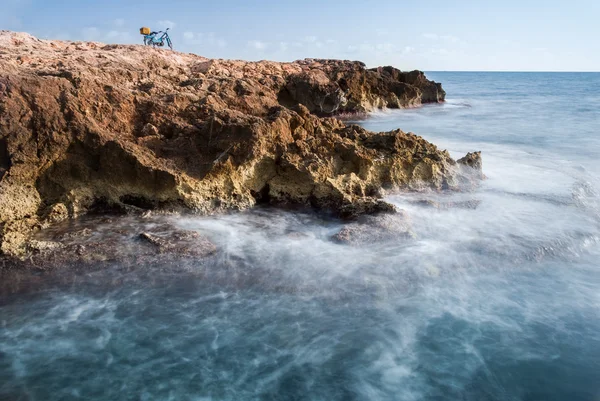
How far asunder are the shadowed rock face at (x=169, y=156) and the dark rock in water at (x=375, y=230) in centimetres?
25

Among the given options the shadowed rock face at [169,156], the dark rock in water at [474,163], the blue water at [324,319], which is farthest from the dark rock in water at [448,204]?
the dark rock in water at [474,163]

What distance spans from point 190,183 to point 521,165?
8479 mm

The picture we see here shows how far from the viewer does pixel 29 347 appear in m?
4.23

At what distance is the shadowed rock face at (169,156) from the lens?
6.66 m

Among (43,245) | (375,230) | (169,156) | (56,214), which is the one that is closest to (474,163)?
(375,230)

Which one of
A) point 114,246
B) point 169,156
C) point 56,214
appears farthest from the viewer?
point 169,156

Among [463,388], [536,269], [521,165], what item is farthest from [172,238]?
[521,165]

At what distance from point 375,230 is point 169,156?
357 cm

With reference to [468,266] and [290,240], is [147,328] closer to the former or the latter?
[290,240]

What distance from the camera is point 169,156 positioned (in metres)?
7.27

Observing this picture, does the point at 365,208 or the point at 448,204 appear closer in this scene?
the point at 365,208

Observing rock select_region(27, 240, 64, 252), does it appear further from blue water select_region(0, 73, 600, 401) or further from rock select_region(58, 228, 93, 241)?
blue water select_region(0, 73, 600, 401)

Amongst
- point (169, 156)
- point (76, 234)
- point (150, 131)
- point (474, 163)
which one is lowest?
point (76, 234)

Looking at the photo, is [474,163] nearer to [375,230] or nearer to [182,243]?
[375,230]
